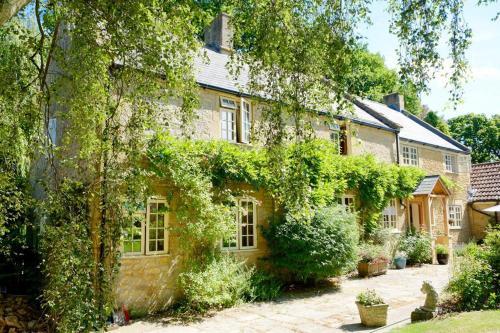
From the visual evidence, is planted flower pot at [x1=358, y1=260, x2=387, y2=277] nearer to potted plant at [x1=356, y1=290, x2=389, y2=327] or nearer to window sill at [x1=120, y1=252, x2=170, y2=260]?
potted plant at [x1=356, y1=290, x2=389, y2=327]

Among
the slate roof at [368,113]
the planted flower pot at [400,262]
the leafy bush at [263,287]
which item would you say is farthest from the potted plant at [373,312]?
the planted flower pot at [400,262]

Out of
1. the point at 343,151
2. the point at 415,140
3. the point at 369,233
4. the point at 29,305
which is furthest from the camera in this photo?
the point at 415,140

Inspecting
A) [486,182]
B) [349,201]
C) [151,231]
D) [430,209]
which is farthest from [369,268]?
[486,182]

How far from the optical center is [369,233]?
17203 millimetres

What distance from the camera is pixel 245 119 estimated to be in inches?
565

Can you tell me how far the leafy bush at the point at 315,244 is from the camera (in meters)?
12.4

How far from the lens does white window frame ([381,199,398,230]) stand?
62.0ft

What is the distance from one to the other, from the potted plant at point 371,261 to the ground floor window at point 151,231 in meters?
7.71

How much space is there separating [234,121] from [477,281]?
8600 millimetres

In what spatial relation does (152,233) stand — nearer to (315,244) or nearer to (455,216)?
(315,244)

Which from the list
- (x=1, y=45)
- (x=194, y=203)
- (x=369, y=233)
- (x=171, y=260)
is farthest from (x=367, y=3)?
(x=369, y=233)

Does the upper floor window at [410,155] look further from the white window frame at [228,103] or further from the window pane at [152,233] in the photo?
the window pane at [152,233]

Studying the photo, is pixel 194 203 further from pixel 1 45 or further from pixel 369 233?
pixel 369 233

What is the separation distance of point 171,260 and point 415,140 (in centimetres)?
1557
